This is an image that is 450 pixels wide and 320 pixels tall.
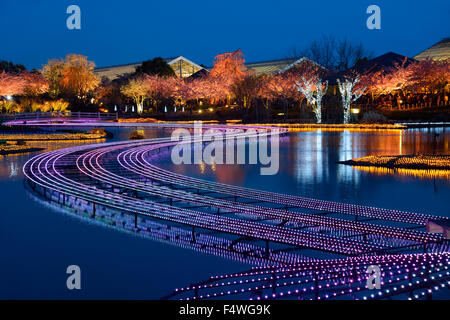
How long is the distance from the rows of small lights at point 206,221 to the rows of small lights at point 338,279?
93 centimetres

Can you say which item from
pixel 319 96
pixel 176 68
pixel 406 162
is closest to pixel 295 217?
pixel 406 162

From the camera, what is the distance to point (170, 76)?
2662 inches

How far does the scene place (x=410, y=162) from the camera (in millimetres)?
14297

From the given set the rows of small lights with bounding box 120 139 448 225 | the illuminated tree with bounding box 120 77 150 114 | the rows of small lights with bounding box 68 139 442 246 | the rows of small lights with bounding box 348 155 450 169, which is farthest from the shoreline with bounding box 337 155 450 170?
the illuminated tree with bounding box 120 77 150 114

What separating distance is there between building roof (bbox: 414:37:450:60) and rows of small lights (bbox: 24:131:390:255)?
204ft

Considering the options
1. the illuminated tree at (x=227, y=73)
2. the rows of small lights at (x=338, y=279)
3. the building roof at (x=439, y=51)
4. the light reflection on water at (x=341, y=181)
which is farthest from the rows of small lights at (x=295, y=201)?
the building roof at (x=439, y=51)

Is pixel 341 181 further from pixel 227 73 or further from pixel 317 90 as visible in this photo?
pixel 227 73

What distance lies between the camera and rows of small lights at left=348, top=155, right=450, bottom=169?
13.8 meters

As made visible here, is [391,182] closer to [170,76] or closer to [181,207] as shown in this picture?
[181,207]

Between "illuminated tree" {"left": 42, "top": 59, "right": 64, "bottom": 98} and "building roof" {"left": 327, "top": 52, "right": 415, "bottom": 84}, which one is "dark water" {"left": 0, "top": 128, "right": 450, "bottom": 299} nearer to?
"building roof" {"left": 327, "top": 52, "right": 415, "bottom": 84}

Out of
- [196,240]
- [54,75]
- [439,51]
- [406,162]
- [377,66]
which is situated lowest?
[196,240]

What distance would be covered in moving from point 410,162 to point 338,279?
33.4 ft
